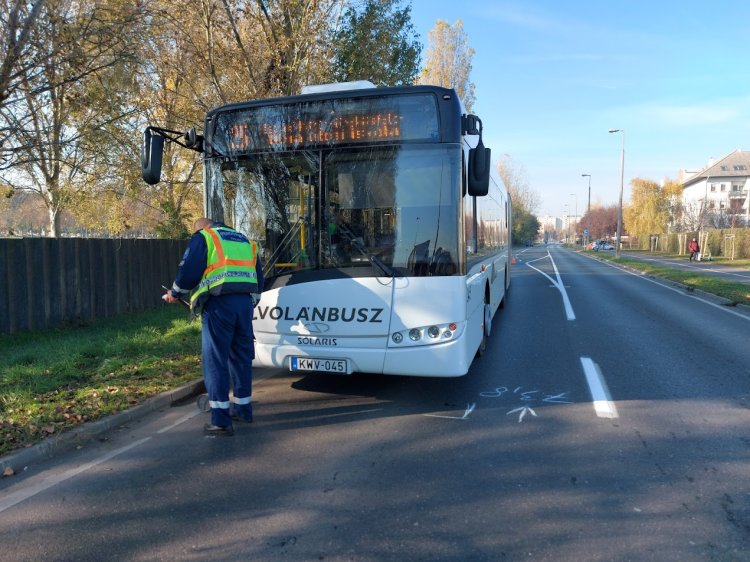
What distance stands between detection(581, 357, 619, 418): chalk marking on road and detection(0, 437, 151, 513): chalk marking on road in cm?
450

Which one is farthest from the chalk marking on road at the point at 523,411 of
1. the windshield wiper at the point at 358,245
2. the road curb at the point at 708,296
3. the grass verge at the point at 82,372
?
the road curb at the point at 708,296

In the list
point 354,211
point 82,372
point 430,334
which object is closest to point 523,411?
point 430,334

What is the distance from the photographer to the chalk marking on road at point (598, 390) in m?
5.63

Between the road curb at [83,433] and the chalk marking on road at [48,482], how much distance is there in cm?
39

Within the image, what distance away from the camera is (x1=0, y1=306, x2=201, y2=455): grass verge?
5184 mm

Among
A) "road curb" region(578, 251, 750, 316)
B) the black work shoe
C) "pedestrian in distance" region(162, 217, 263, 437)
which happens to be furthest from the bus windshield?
"road curb" region(578, 251, 750, 316)

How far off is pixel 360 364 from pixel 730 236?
45.0 m

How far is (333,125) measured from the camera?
18.4 ft

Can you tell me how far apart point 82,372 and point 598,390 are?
6.15 m

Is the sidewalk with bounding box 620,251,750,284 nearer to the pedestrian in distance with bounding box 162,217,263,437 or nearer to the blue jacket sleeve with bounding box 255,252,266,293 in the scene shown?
the blue jacket sleeve with bounding box 255,252,266,293

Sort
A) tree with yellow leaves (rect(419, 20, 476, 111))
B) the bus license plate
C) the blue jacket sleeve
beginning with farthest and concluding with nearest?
tree with yellow leaves (rect(419, 20, 476, 111)) < the bus license plate < the blue jacket sleeve

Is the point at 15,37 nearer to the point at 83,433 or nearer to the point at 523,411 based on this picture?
the point at 83,433

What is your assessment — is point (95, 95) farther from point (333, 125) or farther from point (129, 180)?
point (333, 125)

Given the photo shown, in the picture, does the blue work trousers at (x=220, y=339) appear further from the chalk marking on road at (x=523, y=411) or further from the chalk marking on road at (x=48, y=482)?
the chalk marking on road at (x=523, y=411)
